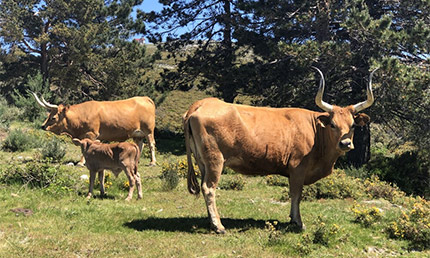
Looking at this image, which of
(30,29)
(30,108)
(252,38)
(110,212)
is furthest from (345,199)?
(30,29)

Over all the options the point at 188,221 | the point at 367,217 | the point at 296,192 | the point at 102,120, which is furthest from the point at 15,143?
the point at 367,217

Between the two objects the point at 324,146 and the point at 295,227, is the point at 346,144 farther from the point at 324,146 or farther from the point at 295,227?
the point at 295,227

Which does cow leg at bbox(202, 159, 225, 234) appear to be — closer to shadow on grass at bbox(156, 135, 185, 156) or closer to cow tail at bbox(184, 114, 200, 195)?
cow tail at bbox(184, 114, 200, 195)

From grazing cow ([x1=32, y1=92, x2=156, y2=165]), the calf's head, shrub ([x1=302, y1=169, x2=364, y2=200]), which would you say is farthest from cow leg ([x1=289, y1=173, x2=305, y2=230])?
grazing cow ([x1=32, y1=92, x2=156, y2=165])

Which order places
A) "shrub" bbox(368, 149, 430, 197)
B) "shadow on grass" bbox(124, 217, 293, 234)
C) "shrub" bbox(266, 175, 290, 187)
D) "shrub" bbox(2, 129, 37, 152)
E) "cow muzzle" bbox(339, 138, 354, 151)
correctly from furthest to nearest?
1. "shrub" bbox(368, 149, 430, 197)
2. "shrub" bbox(2, 129, 37, 152)
3. "shrub" bbox(266, 175, 290, 187)
4. "shadow on grass" bbox(124, 217, 293, 234)
5. "cow muzzle" bbox(339, 138, 354, 151)

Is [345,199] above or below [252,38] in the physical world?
below

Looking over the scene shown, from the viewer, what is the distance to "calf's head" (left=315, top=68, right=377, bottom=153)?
7.21 m

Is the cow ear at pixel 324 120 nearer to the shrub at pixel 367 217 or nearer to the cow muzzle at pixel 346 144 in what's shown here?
the cow muzzle at pixel 346 144

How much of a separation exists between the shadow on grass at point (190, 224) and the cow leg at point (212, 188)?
0.25m

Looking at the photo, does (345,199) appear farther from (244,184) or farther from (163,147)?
(163,147)

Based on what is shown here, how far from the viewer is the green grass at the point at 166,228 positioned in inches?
246

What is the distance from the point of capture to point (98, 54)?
30.9 m

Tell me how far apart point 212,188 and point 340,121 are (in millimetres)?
2717

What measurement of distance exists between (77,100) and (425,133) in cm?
2602
